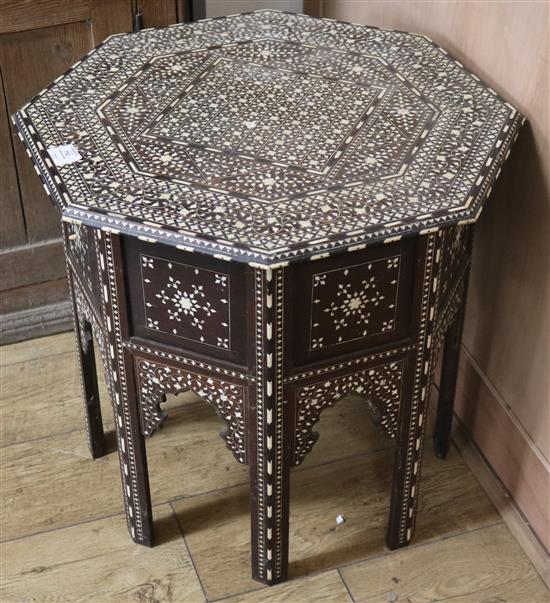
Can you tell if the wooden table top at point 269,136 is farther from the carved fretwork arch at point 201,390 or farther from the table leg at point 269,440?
the carved fretwork arch at point 201,390

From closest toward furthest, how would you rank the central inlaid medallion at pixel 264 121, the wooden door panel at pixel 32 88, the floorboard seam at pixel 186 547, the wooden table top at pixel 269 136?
→ the wooden table top at pixel 269 136
the central inlaid medallion at pixel 264 121
the floorboard seam at pixel 186 547
the wooden door panel at pixel 32 88

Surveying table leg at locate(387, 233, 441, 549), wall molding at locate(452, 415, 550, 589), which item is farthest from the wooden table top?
wall molding at locate(452, 415, 550, 589)

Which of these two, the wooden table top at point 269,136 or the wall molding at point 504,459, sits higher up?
the wooden table top at point 269,136

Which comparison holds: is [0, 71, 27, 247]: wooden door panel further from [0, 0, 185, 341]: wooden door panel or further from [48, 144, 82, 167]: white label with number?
[48, 144, 82, 167]: white label with number

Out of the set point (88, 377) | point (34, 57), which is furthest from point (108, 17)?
point (88, 377)

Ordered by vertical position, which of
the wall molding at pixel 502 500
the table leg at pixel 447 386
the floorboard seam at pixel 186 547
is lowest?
the floorboard seam at pixel 186 547

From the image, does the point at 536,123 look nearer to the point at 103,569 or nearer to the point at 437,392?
the point at 437,392

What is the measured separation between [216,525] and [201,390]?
0.40 meters

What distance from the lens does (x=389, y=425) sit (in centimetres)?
139

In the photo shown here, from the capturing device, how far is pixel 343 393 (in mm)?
1311

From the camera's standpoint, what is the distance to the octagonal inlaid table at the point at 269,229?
3.80 feet

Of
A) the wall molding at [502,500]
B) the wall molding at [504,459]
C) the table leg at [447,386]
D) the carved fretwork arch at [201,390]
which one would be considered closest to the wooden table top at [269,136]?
the carved fretwork arch at [201,390]

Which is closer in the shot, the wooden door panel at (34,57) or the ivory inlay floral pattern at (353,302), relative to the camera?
the ivory inlay floral pattern at (353,302)

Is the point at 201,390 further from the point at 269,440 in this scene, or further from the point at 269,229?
the point at 269,229
